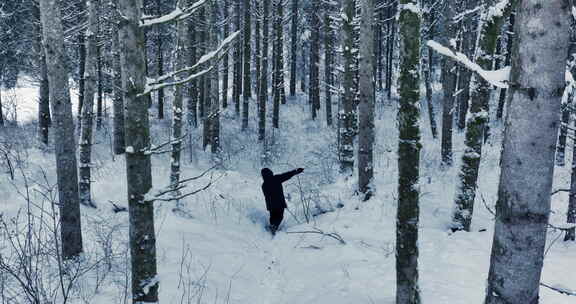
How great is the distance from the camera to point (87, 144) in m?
8.74

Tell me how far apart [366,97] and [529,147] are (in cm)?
765

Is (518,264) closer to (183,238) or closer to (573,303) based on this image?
(573,303)

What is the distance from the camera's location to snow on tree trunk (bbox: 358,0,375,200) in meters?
9.40

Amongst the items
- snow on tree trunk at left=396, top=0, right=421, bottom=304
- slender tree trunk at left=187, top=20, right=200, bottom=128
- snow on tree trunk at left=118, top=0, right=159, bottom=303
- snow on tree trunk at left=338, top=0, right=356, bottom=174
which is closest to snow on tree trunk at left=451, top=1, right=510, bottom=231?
snow on tree trunk at left=396, top=0, right=421, bottom=304

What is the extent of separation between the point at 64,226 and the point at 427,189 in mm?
8013

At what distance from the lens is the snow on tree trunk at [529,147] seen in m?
1.93

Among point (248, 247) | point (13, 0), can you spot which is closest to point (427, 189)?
point (248, 247)

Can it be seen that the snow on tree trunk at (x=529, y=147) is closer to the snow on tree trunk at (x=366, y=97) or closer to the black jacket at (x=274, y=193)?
the black jacket at (x=274, y=193)

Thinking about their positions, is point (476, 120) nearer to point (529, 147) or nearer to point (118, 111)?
point (529, 147)

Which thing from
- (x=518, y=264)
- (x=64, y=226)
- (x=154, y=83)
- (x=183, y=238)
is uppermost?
(x=154, y=83)

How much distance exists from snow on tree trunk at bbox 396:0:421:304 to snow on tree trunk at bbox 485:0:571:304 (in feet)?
6.73

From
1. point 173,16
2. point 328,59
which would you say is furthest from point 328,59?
point 173,16

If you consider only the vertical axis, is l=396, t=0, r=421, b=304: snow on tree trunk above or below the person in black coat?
above

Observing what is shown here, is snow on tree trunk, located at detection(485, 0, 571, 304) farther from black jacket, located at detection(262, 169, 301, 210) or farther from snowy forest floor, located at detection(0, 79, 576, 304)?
black jacket, located at detection(262, 169, 301, 210)
